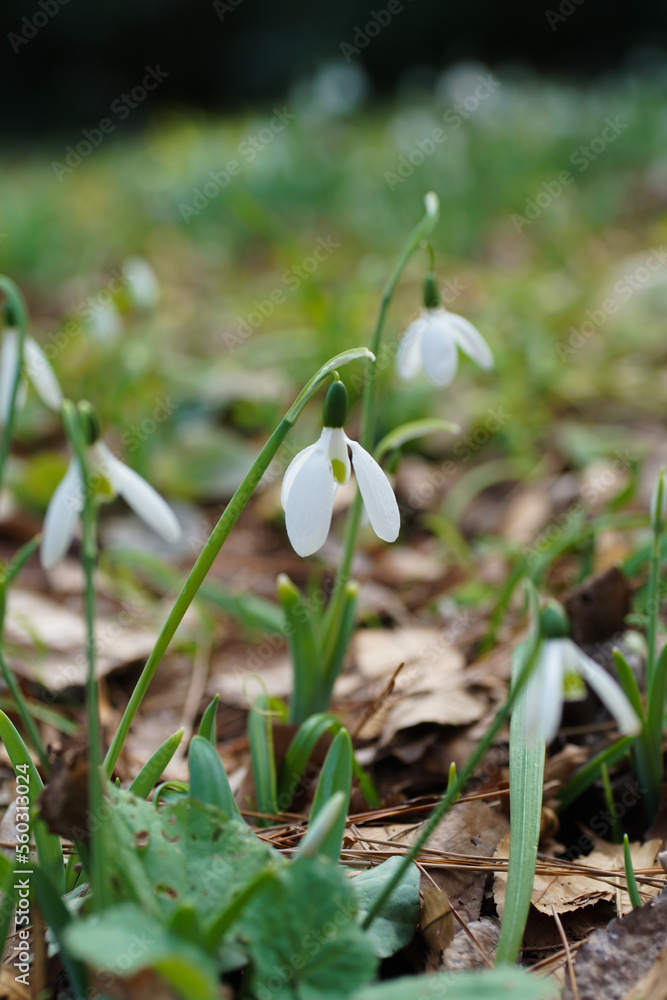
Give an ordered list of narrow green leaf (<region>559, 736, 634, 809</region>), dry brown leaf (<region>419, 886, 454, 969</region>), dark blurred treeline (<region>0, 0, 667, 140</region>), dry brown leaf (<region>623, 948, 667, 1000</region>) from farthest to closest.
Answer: dark blurred treeline (<region>0, 0, 667, 140</region>), narrow green leaf (<region>559, 736, 634, 809</region>), dry brown leaf (<region>419, 886, 454, 969</region>), dry brown leaf (<region>623, 948, 667, 1000</region>)

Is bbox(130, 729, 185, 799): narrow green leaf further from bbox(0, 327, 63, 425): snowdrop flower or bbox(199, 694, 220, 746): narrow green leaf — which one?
bbox(0, 327, 63, 425): snowdrop flower

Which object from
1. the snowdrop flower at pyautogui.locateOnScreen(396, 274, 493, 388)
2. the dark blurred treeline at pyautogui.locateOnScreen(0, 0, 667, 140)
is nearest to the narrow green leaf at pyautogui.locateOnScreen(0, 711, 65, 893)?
the snowdrop flower at pyautogui.locateOnScreen(396, 274, 493, 388)

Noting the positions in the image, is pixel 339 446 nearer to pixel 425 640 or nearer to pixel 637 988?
pixel 637 988

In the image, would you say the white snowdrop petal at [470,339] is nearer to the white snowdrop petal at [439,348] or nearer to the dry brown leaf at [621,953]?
the white snowdrop petal at [439,348]

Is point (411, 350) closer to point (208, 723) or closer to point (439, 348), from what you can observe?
point (439, 348)

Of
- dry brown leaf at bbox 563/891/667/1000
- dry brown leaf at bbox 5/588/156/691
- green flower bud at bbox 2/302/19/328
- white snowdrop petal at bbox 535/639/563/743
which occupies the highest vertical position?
green flower bud at bbox 2/302/19/328

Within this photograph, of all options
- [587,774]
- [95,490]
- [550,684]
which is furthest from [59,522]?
[587,774]

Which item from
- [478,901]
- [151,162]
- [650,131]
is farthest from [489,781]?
[151,162]
